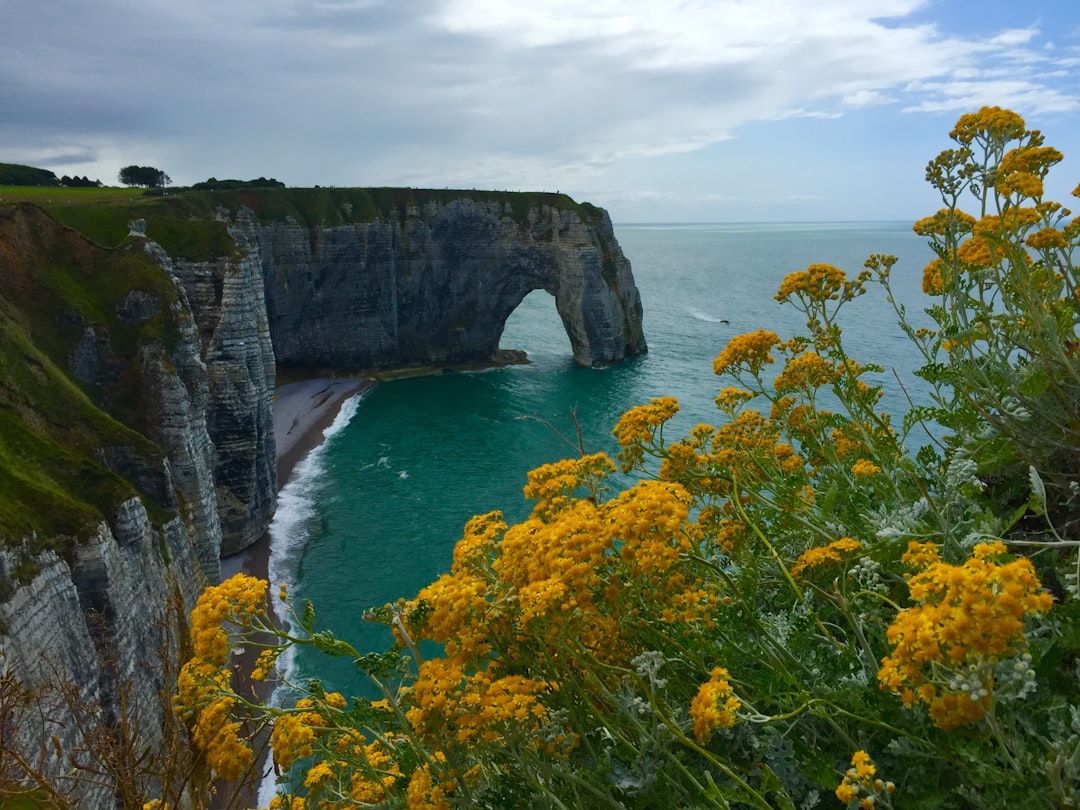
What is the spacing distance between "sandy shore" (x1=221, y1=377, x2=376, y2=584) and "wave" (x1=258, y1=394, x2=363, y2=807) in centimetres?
55

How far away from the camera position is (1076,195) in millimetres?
6738

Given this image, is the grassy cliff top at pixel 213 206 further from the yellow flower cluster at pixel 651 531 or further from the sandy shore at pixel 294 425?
the yellow flower cluster at pixel 651 531

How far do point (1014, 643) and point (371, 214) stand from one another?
82049 mm

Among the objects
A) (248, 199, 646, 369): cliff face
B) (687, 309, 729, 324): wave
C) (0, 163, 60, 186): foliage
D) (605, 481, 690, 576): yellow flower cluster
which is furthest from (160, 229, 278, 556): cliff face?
(687, 309, 729, 324): wave

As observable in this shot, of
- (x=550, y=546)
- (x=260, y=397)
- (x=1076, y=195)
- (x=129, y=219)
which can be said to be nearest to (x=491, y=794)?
(x=550, y=546)

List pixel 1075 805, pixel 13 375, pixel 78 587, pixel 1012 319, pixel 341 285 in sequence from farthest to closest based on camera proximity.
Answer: pixel 341 285 < pixel 13 375 < pixel 78 587 < pixel 1012 319 < pixel 1075 805

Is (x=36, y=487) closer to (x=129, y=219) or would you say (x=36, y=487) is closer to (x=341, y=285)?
(x=129, y=219)

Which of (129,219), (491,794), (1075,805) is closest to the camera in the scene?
(1075,805)

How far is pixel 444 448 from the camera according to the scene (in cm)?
5656

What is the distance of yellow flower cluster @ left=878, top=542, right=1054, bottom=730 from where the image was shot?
287 cm

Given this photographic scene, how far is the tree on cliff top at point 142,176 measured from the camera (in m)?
91.1

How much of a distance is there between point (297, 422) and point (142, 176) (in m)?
52.1

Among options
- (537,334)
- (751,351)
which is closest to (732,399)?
(751,351)

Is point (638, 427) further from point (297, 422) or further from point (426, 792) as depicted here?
point (297, 422)
